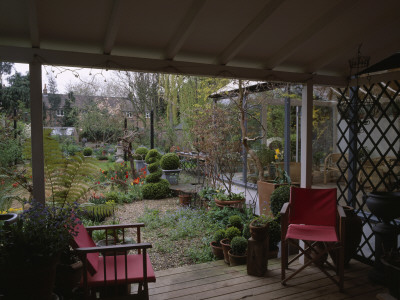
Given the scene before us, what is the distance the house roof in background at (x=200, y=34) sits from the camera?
2.37 meters

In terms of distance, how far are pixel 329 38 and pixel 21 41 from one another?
2782mm

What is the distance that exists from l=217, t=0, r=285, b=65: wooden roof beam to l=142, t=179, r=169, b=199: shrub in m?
4.48

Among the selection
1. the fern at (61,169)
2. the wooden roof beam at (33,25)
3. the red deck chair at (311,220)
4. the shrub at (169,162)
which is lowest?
the red deck chair at (311,220)

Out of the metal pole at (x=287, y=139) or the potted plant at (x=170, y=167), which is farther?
the potted plant at (x=170, y=167)

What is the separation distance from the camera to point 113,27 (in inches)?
95.3

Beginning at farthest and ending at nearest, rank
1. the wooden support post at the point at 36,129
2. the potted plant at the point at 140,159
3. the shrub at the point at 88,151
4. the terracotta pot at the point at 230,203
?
1. the shrub at the point at 88,151
2. the potted plant at the point at 140,159
3. the terracotta pot at the point at 230,203
4. the wooden support post at the point at 36,129

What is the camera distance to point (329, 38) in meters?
3.11

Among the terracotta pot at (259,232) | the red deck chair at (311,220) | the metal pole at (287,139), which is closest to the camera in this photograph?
the red deck chair at (311,220)

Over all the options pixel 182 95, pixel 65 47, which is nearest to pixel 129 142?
pixel 182 95

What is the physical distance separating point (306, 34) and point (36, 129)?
2.53 meters

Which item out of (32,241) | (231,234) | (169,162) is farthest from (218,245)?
(169,162)

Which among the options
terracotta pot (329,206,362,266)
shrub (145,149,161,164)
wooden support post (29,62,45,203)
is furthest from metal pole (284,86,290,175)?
wooden support post (29,62,45,203)

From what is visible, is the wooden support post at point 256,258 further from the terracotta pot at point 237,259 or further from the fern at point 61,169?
the fern at point 61,169

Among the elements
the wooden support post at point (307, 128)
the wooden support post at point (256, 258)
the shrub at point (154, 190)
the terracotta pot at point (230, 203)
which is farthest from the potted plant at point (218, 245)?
the shrub at point (154, 190)
